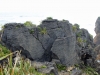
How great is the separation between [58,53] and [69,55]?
6.65ft

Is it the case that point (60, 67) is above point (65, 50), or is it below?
below

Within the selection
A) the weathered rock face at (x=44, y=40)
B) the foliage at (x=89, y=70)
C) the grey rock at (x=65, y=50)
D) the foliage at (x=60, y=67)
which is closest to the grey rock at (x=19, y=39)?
the weathered rock face at (x=44, y=40)

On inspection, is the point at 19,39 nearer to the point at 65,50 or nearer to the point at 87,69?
the point at 65,50

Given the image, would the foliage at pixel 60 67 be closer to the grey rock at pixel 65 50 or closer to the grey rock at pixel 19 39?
the grey rock at pixel 65 50

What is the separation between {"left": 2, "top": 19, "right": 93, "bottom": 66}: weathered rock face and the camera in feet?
90.1

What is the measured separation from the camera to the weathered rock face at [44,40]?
1081 inches

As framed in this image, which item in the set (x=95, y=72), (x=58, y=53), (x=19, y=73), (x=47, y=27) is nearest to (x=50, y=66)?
(x=58, y=53)

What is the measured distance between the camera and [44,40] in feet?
97.5

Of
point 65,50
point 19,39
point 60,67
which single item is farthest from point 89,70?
point 19,39

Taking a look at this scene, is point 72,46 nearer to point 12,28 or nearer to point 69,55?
point 69,55

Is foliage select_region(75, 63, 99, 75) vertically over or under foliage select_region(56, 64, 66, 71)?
under

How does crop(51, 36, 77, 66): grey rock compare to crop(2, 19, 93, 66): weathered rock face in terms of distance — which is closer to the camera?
crop(2, 19, 93, 66): weathered rock face

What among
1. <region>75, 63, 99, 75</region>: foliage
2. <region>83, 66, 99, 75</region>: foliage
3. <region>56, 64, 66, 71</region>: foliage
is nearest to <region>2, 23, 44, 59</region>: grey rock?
<region>56, 64, 66, 71</region>: foliage

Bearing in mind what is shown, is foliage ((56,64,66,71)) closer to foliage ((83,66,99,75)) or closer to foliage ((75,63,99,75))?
foliage ((75,63,99,75))
